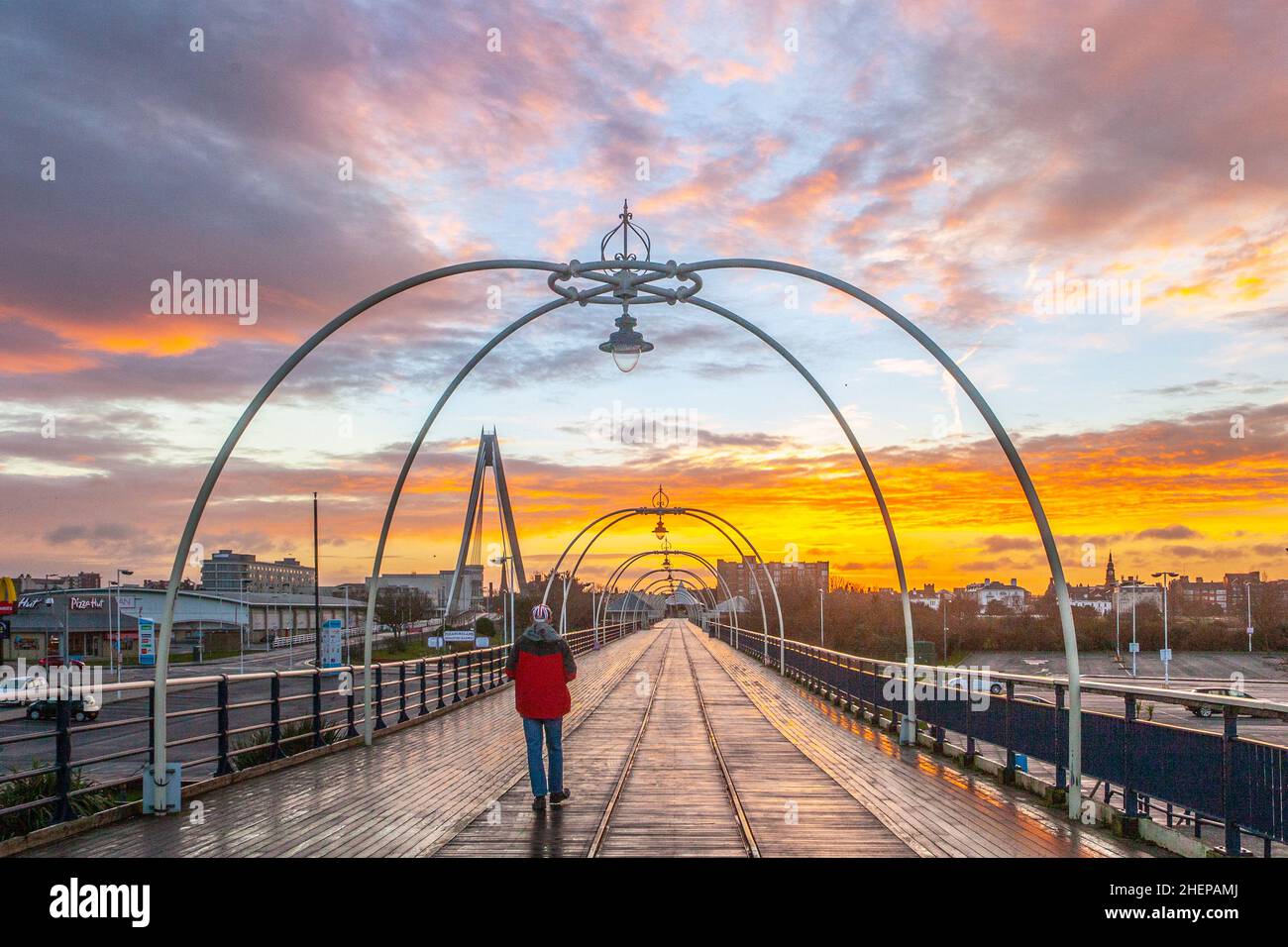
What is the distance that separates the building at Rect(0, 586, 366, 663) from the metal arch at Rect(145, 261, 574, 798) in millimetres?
52760

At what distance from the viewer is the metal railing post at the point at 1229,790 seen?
22.0 feet

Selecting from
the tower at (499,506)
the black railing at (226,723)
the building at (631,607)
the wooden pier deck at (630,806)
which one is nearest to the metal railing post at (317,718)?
the black railing at (226,723)

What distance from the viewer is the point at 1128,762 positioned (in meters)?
8.30

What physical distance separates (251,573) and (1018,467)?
525ft

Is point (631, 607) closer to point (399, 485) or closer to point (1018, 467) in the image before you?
point (399, 485)

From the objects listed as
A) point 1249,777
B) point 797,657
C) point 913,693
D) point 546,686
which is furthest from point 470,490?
point 1249,777

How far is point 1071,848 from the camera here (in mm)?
7688

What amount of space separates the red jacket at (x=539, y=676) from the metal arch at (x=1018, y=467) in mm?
4062

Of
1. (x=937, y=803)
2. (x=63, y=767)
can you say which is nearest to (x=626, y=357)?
(x=937, y=803)

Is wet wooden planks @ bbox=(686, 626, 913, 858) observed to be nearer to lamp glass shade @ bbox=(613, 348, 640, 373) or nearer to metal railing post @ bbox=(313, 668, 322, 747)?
lamp glass shade @ bbox=(613, 348, 640, 373)

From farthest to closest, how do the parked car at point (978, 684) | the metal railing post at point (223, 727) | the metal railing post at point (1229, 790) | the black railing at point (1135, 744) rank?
the parked car at point (978, 684) < the metal railing post at point (223, 727) < the metal railing post at point (1229, 790) < the black railing at point (1135, 744)

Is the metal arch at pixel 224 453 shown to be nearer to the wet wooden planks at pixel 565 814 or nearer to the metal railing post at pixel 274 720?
the metal railing post at pixel 274 720

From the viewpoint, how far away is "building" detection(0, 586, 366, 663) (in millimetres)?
67062

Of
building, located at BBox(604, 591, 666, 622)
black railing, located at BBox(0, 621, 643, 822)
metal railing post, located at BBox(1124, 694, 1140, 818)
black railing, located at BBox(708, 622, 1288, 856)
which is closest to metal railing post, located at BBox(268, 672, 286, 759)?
black railing, located at BBox(0, 621, 643, 822)
